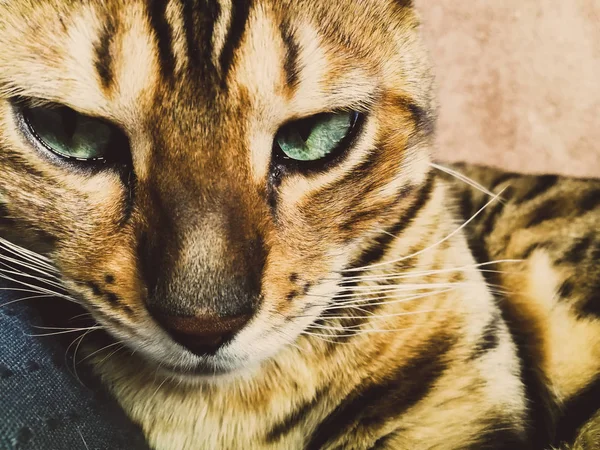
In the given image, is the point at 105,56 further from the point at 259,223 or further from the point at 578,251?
the point at 578,251

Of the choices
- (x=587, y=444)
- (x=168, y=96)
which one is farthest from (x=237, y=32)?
(x=587, y=444)

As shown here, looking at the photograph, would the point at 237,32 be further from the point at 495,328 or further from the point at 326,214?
the point at 495,328

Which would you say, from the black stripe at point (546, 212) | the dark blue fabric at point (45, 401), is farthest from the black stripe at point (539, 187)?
the dark blue fabric at point (45, 401)

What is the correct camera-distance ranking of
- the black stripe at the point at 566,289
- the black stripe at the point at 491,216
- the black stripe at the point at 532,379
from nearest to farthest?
1. the black stripe at the point at 532,379
2. the black stripe at the point at 566,289
3. the black stripe at the point at 491,216

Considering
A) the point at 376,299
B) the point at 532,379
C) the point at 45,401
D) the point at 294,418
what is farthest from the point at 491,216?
the point at 45,401

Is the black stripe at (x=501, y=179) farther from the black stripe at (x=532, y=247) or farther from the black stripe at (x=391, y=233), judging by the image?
the black stripe at (x=391, y=233)

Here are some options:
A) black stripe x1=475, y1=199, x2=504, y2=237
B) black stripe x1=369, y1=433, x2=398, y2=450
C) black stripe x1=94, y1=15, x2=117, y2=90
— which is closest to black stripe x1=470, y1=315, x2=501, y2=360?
black stripe x1=369, y1=433, x2=398, y2=450
